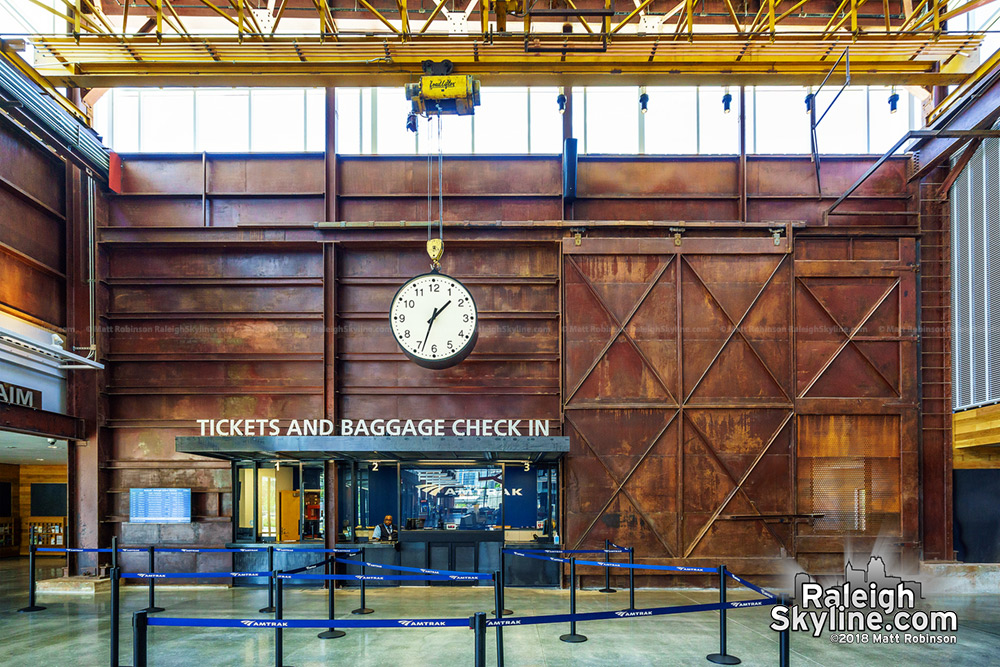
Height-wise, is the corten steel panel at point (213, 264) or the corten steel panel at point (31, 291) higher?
the corten steel panel at point (213, 264)

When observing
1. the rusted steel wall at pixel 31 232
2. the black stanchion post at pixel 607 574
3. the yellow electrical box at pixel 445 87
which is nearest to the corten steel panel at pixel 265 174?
the rusted steel wall at pixel 31 232

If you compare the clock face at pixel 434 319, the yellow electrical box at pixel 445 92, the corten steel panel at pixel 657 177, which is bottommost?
the clock face at pixel 434 319

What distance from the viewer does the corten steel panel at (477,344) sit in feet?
60.6

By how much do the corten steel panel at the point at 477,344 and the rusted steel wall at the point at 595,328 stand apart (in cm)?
6

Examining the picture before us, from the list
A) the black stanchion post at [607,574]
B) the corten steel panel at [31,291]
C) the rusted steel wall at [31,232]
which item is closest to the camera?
the corten steel panel at [31,291]

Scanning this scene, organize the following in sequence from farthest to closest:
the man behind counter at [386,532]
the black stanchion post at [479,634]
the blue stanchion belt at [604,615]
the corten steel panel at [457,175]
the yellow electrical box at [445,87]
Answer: the corten steel panel at [457,175] → the man behind counter at [386,532] → the yellow electrical box at [445,87] → the blue stanchion belt at [604,615] → the black stanchion post at [479,634]

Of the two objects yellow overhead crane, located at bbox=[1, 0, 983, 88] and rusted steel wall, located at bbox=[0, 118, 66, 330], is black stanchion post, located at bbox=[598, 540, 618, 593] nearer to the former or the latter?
yellow overhead crane, located at bbox=[1, 0, 983, 88]

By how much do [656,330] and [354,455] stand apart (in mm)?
7809

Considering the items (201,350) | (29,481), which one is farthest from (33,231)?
(29,481)

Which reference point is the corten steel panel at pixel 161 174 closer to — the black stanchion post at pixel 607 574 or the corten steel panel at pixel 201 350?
the corten steel panel at pixel 201 350

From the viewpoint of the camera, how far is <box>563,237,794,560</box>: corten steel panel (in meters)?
17.7

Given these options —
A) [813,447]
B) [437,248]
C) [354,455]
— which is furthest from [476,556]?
[813,447]

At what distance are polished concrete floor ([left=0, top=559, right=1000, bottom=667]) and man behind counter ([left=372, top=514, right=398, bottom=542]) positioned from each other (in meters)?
2.00

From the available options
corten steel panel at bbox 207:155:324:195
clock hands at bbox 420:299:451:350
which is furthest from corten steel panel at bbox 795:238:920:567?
corten steel panel at bbox 207:155:324:195
